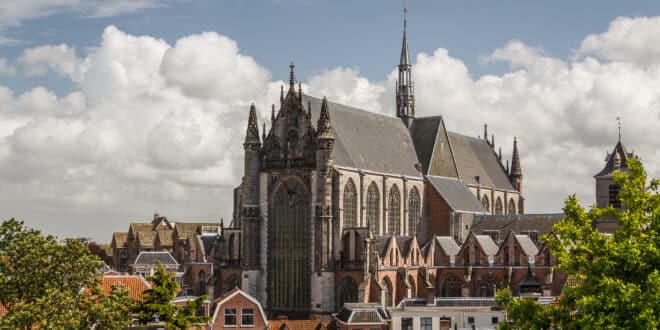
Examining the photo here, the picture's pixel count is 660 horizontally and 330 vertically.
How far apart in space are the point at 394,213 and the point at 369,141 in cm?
733

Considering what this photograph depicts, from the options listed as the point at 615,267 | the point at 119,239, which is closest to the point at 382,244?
the point at 615,267

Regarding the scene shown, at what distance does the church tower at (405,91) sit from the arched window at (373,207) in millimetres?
15217

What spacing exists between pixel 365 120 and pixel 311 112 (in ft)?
33.4

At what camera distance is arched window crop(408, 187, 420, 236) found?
9788 cm

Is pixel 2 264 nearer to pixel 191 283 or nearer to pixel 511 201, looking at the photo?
pixel 191 283

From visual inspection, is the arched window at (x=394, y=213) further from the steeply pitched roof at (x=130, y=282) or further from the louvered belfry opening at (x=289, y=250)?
the steeply pitched roof at (x=130, y=282)

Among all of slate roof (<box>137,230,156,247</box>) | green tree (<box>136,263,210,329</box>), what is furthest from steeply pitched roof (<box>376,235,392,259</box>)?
slate roof (<box>137,230,156,247</box>)

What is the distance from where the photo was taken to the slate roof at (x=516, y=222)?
325 feet

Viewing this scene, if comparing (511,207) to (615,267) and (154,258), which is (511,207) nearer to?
Result: (154,258)

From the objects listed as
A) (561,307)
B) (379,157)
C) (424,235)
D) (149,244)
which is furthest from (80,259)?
(149,244)

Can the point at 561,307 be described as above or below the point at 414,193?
below

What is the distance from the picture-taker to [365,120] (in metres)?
96.6

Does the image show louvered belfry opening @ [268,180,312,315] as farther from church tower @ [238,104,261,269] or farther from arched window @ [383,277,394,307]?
arched window @ [383,277,394,307]

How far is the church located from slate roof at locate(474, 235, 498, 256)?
20 centimetres
